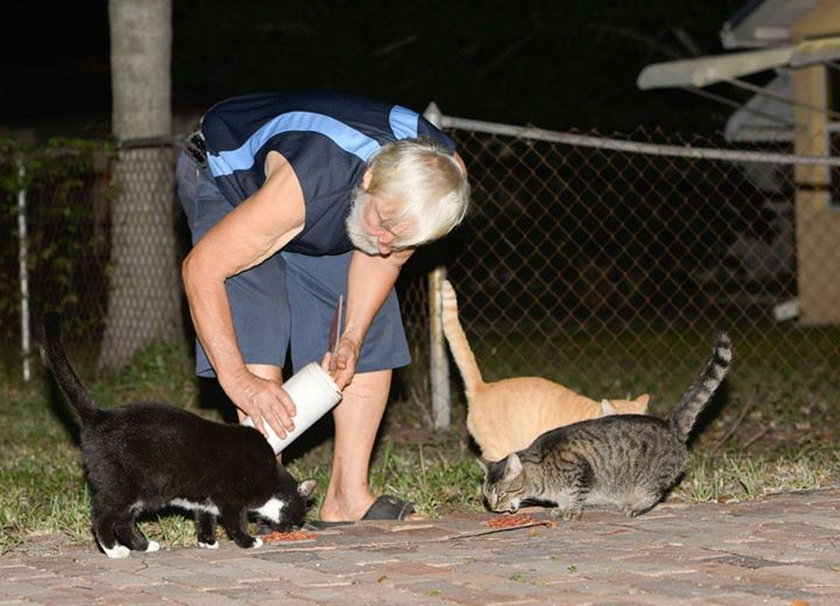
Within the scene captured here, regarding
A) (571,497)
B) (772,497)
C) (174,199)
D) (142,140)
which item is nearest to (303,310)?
(571,497)

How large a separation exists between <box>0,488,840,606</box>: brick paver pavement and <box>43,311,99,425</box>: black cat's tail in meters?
0.50

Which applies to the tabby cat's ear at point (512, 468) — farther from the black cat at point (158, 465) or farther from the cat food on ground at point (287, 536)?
the black cat at point (158, 465)

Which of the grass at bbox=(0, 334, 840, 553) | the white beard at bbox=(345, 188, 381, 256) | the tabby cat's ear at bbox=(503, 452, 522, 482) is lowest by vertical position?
the grass at bbox=(0, 334, 840, 553)

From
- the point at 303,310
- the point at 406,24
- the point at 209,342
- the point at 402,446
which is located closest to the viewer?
the point at 209,342

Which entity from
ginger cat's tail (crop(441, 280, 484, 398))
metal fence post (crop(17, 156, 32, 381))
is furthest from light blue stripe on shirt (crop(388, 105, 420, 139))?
metal fence post (crop(17, 156, 32, 381))

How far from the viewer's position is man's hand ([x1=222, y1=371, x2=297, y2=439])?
187 inches

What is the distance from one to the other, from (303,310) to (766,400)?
13.9 feet

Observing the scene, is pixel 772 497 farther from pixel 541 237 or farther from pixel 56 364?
pixel 541 237

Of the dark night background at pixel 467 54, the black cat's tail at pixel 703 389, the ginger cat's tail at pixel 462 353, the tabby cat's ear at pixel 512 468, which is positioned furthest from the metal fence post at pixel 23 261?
the dark night background at pixel 467 54

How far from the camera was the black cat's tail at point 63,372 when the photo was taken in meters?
4.66

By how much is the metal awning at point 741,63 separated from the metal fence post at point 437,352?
5.92 m

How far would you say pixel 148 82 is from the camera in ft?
34.1

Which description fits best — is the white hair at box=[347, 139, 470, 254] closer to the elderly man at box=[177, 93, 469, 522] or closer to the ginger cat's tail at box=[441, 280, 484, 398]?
the elderly man at box=[177, 93, 469, 522]

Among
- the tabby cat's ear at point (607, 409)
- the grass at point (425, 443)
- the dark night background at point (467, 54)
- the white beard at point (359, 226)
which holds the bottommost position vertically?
the grass at point (425, 443)
